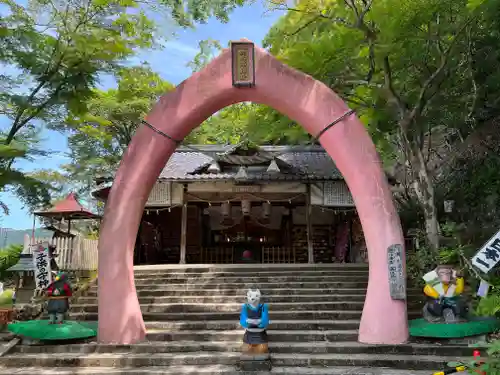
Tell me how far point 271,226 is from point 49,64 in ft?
34.5

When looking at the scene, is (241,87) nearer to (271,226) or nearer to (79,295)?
(79,295)

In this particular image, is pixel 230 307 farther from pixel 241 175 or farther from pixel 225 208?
pixel 225 208

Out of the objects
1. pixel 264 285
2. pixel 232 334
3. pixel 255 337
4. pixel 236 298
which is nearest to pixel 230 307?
pixel 236 298

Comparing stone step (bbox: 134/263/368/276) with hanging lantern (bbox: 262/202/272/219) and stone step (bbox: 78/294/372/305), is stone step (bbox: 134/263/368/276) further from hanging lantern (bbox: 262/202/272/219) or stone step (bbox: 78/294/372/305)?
hanging lantern (bbox: 262/202/272/219)

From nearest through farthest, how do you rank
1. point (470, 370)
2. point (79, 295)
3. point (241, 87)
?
point (470, 370)
point (241, 87)
point (79, 295)

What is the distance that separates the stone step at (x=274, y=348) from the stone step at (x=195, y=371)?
0.54 metres

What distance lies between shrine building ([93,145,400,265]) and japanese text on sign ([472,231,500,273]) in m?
6.78

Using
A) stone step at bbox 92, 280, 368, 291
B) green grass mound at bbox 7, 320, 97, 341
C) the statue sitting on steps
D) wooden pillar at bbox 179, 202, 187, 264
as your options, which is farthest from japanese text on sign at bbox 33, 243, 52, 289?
wooden pillar at bbox 179, 202, 187, 264

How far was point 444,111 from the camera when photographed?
1271 cm

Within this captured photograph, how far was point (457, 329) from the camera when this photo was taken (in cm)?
738

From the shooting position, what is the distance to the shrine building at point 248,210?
47.1 feet

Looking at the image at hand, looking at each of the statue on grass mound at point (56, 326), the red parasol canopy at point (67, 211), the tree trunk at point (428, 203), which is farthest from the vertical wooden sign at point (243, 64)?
the red parasol canopy at point (67, 211)

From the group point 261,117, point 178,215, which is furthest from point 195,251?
point 261,117

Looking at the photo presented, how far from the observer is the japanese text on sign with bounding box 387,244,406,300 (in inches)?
288
